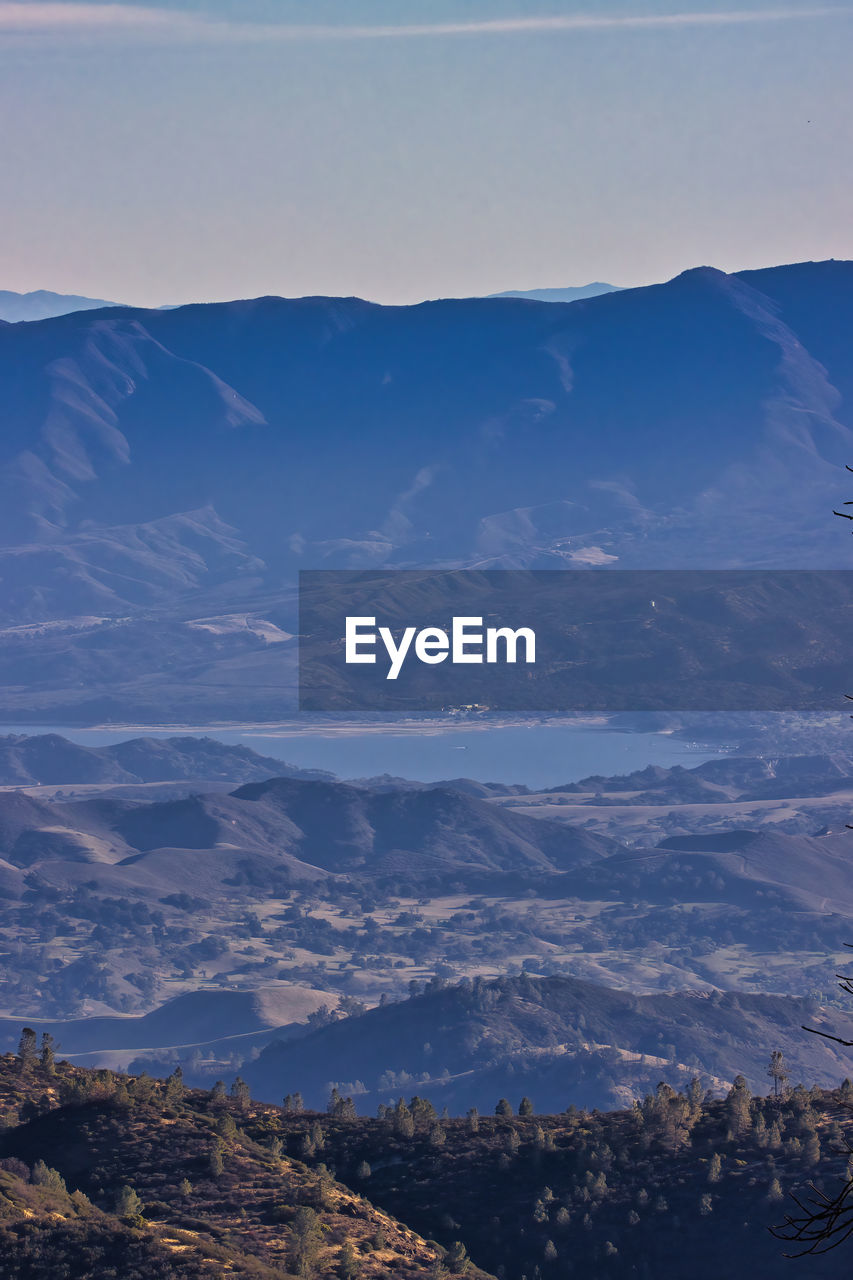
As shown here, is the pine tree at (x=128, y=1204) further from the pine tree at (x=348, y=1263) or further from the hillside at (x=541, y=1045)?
the hillside at (x=541, y=1045)

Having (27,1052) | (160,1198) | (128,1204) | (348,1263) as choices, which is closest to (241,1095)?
(27,1052)

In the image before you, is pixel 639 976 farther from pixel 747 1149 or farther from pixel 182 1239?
pixel 182 1239

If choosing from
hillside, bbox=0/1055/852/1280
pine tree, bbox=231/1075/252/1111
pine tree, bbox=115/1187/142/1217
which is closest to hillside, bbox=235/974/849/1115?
pine tree, bbox=231/1075/252/1111

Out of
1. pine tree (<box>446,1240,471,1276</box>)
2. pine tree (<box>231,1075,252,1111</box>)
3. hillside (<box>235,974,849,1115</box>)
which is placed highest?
pine tree (<box>231,1075,252,1111</box>)

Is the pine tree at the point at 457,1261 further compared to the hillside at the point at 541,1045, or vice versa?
the hillside at the point at 541,1045

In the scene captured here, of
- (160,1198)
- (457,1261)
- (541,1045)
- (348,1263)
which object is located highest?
(160,1198)

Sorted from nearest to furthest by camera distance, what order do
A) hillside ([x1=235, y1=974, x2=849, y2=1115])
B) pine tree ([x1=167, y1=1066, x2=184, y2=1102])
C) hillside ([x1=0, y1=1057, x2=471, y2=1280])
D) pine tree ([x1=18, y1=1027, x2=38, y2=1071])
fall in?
hillside ([x1=0, y1=1057, x2=471, y2=1280]) → pine tree ([x1=167, y1=1066, x2=184, y2=1102]) → pine tree ([x1=18, y1=1027, x2=38, y2=1071]) → hillside ([x1=235, y1=974, x2=849, y2=1115])

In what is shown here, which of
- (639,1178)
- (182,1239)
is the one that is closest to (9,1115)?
(182,1239)

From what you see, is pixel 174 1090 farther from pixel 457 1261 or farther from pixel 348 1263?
pixel 348 1263

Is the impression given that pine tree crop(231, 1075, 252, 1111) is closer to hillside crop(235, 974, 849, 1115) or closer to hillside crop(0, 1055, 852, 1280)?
hillside crop(0, 1055, 852, 1280)

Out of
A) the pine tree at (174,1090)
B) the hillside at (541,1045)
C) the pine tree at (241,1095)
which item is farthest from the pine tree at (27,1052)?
the hillside at (541,1045)

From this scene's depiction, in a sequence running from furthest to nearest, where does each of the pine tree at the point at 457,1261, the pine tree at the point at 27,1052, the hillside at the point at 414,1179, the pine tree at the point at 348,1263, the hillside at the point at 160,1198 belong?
the pine tree at the point at 27,1052 → the pine tree at the point at 457,1261 → the hillside at the point at 414,1179 → the pine tree at the point at 348,1263 → the hillside at the point at 160,1198

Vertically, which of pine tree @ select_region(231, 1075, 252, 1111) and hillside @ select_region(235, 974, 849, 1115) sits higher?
pine tree @ select_region(231, 1075, 252, 1111)
